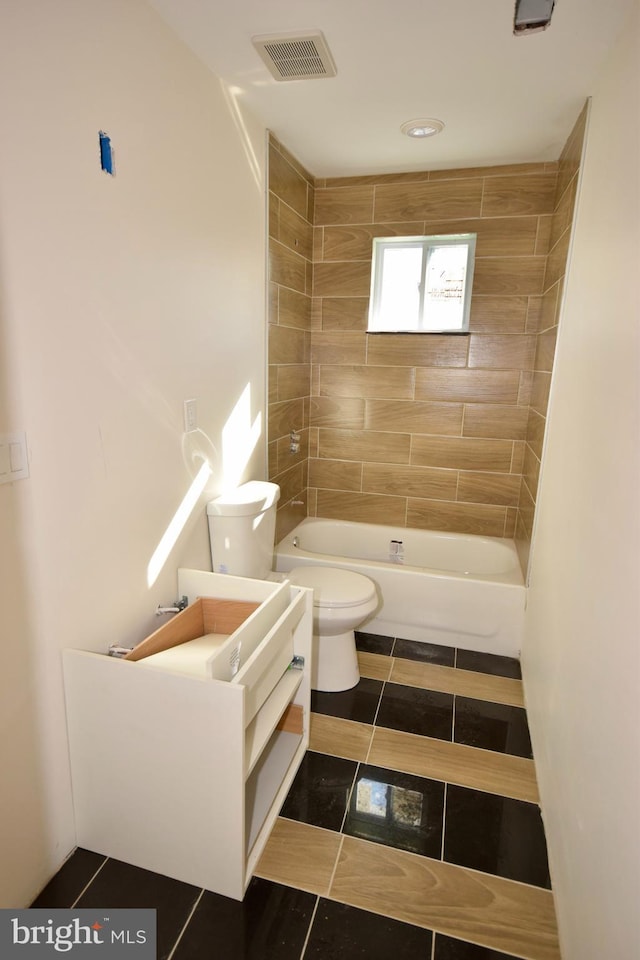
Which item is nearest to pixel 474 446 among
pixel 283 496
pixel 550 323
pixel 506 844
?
pixel 550 323

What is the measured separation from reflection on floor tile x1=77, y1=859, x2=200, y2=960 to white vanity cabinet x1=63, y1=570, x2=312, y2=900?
26mm

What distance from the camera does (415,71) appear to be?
194 centimetres

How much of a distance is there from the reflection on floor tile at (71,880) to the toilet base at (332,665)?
3.53 feet

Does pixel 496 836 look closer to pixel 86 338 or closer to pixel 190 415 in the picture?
pixel 190 415

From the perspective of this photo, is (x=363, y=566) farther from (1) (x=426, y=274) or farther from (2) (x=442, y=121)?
(2) (x=442, y=121)

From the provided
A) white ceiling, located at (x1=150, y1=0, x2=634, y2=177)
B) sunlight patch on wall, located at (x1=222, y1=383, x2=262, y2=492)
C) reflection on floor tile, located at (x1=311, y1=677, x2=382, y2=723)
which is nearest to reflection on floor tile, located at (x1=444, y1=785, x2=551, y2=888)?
reflection on floor tile, located at (x1=311, y1=677, x2=382, y2=723)

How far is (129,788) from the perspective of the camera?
4.93ft

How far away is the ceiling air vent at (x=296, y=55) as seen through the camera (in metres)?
1.76

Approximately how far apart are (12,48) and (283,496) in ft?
7.37

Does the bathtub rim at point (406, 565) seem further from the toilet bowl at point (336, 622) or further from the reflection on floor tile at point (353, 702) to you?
the reflection on floor tile at point (353, 702)

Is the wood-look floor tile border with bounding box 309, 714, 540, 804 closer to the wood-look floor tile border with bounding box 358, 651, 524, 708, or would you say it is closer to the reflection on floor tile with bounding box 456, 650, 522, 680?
the wood-look floor tile border with bounding box 358, 651, 524, 708

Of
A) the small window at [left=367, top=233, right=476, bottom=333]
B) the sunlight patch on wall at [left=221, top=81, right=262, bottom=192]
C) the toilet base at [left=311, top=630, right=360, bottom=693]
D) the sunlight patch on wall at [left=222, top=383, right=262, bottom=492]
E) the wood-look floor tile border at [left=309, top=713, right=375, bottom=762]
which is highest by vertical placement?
the sunlight patch on wall at [left=221, top=81, right=262, bottom=192]

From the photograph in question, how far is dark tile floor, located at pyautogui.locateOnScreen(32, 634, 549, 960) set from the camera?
1366 mm

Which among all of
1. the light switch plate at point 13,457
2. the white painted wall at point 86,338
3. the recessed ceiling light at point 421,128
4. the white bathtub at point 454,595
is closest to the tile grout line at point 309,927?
the white painted wall at point 86,338
